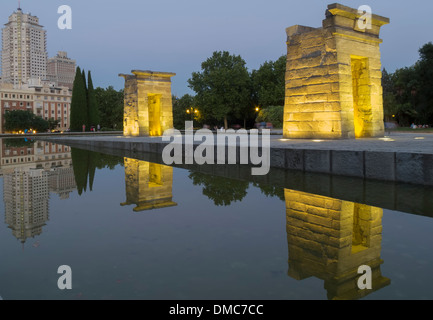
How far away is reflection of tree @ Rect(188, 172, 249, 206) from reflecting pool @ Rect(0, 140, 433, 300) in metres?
0.05

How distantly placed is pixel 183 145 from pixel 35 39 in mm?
183789

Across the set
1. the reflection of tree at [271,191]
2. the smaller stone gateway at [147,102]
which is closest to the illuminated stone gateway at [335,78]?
the reflection of tree at [271,191]

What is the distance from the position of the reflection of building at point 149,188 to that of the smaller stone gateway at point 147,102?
606 inches

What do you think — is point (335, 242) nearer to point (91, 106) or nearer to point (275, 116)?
point (275, 116)

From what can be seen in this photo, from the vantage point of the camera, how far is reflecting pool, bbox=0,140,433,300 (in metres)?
2.14

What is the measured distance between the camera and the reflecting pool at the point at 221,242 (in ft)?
7.02

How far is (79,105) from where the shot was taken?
46.0m

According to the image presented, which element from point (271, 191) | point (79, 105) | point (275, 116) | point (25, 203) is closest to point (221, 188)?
point (271, 191)

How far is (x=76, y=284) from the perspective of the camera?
2.19m

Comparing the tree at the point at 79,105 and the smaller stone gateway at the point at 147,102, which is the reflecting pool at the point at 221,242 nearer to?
the smaller stone gateway at the point at 147,102

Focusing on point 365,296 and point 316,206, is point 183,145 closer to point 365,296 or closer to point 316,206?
point 316,206

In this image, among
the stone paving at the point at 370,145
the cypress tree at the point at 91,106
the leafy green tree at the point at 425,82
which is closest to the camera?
the stone paving at the point at 370,145

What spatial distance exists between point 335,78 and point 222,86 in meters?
31.0

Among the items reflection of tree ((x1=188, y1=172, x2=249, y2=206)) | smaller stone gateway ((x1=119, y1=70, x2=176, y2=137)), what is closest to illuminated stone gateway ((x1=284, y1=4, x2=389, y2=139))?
reflection of tree ((x1=188, y1=172, x2=249, y2=206))
